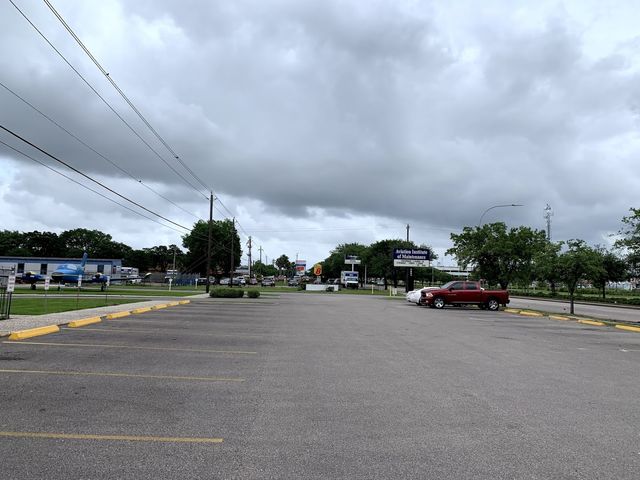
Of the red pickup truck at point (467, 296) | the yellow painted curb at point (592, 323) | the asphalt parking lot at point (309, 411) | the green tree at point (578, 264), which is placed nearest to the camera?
the asphalt parking lot at point (309, 411)

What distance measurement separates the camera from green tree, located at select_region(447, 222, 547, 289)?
42.0 meters

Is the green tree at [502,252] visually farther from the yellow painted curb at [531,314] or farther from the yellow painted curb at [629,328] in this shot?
the yellow painted curb at [629,328]

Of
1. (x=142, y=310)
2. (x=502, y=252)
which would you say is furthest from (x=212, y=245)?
(x=142, y=310)

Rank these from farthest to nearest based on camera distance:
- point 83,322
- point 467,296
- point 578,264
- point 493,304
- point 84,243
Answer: point 84,243, point 467,296, point 493,304, point 578,264, point 83,322

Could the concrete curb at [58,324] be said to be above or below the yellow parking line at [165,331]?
above

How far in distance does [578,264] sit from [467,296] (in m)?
8.41

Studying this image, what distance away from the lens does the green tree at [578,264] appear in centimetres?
2659

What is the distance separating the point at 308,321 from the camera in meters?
19.5

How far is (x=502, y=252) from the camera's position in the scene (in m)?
42.1

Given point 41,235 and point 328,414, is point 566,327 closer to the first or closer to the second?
point 328,414

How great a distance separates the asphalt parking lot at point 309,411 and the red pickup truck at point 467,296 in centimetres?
2114

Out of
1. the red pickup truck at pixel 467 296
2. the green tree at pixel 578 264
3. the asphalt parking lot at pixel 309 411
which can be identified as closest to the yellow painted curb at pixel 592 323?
the green tree at pixel 578 264

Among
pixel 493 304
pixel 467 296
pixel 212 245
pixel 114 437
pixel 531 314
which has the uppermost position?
pixel 212 245

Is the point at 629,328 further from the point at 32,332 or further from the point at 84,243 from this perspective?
the point at 84,243
